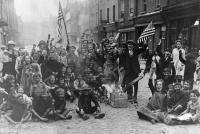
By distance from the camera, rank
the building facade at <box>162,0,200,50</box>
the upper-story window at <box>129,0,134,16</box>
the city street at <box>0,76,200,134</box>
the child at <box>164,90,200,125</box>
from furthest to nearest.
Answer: the upper-story window at <box>129,0,134,16</box>
the building facade at <box>162,0,200,50</box>
the child at <box>164,90,200,125</box>
the city street at <box>0,76,200,134</box>

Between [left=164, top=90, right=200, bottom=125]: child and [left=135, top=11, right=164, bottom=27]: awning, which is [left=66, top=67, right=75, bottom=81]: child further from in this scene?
[left=135, top=11, right=164, bottom=27]: awning

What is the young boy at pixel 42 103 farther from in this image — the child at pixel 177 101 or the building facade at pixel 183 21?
the building facade at pixel 183 21

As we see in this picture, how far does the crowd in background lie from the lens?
647cm

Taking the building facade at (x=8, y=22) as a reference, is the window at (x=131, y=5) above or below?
above

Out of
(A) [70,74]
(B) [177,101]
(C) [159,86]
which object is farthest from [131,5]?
(B) [177,101]

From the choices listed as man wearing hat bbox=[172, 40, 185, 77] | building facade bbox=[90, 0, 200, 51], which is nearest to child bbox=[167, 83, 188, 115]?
man wearing hat bbox=[172, 40, 185, 77]

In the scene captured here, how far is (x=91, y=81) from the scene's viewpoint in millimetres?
8734

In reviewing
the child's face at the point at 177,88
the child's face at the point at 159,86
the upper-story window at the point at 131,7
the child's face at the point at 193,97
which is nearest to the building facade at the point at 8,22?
the upper-story window at the point at 131,7

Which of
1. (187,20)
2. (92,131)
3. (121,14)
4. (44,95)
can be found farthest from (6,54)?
(121,14)

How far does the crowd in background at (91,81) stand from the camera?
647 centimetres

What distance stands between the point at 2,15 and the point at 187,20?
14.0 m

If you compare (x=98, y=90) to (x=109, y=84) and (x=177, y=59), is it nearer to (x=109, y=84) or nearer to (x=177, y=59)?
(x=109, y=84)

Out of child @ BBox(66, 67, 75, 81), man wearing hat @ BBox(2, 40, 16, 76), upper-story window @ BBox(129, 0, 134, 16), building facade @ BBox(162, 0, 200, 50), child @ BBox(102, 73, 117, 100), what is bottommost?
child @ BBox(102, 73, 117, 100)

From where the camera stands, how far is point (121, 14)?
94.6ft
